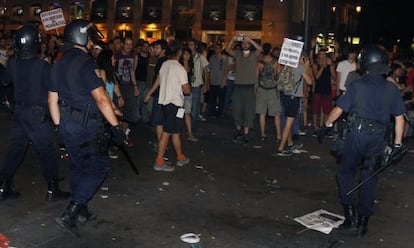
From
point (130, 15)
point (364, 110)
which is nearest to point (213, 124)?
point (364, 110)

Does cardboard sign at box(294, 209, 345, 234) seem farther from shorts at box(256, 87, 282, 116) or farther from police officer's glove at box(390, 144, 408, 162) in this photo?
shorts at box(256, 87, 282, 116)

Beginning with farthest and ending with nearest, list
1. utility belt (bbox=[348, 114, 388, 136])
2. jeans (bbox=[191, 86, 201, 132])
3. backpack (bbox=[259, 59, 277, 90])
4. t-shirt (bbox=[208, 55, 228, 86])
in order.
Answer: t-shirt (bbox=[208, 55, 228, 86]) < jeans (bbox=[191, 86, 201, 132]) < backpack (bbox=[259, 59, 277, 90]) < utility belt (bbox=[348, 114, 388, 136])

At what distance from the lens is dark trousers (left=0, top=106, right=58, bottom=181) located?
5.78 m

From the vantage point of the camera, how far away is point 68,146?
202 inches

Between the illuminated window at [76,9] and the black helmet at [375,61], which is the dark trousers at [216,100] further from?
the illuminated window at [76,9]

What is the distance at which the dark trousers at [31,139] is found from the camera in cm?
578

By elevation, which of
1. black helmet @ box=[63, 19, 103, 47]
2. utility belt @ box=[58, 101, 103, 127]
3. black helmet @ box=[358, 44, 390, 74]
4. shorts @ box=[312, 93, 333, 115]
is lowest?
shorts @ box=[312, 93, 333, 115]

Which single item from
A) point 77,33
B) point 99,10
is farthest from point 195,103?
point 99,10

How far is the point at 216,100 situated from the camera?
551 inches

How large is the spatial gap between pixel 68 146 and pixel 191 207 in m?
1.69

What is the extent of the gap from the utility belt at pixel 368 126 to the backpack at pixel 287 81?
3826 mm

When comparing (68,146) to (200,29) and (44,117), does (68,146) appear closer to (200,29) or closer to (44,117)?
(44,117)

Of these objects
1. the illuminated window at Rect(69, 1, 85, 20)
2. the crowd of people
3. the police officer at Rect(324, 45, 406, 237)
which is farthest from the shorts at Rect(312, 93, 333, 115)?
the illuminated window at Rect(69, 1, 85, 20)

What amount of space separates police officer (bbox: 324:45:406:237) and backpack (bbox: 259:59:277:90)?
431cm
